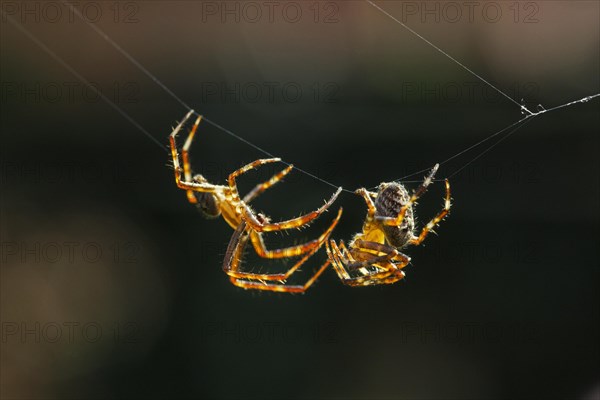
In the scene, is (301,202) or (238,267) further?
(301,202)

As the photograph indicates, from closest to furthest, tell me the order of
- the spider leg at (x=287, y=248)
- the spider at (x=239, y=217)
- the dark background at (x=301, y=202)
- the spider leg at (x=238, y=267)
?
the spider leg at (x=287, y=248) → the spider at (x=239, y=217) → the spider leg at (x=238, y=267) → the dark background at (x=301, y=202)

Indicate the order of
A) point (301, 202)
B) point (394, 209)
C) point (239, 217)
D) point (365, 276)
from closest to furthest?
1. point (394, 209)
2. point (365, 276)
3. point (239, 217)
4. point (301, 202)

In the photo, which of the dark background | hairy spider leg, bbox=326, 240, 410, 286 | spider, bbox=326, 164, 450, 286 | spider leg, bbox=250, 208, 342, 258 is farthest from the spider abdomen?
the dark background

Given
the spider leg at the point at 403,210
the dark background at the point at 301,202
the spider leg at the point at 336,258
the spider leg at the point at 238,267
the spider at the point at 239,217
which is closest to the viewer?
the spider leg at the point at 403,210

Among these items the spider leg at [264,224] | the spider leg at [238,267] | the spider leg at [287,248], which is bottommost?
the spider leg at [238,267]

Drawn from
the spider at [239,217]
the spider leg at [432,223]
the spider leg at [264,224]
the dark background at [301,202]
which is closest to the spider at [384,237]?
the spider leg at [432,223]

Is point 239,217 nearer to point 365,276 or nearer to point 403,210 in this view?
point 365,276

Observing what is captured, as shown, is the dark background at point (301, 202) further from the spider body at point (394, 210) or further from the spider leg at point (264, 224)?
the spider body at point (394, 210)

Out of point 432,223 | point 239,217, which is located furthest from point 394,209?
point 239,217

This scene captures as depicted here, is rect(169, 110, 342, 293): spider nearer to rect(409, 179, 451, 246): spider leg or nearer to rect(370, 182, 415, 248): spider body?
rect(370, 182, 415, 248): spider body
